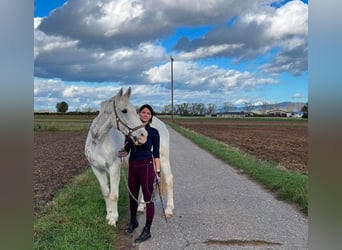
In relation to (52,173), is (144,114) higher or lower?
higher

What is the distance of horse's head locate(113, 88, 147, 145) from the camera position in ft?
15.8

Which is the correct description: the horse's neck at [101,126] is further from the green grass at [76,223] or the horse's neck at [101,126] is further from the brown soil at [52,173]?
the brown soil at [52,173]

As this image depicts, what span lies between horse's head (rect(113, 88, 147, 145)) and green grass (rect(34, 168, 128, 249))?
1387 millimetres

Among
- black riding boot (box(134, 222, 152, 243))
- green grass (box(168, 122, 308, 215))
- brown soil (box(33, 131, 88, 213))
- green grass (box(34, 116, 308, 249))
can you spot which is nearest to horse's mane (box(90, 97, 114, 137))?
green grass (box(34, 116, 308, 249))

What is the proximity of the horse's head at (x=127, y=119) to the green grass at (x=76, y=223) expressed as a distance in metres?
1.39

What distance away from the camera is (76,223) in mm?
5445

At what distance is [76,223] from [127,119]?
1.84 metres

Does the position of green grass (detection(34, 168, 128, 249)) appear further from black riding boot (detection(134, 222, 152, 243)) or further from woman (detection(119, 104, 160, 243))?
woman (detection(119, 104, 160, 243))

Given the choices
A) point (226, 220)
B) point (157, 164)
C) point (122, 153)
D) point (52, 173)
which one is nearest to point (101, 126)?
point (122, 153)

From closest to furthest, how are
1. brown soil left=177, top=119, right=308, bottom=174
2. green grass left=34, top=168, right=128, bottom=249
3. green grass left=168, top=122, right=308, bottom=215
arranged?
green grass left=34, top=168, right=128, bottom=249, green grass left=168, top=122, right=308, bottom=215, brown soil left=177, top=119, right=308, bottom=174

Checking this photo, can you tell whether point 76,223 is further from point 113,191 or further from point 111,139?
point 111,139
